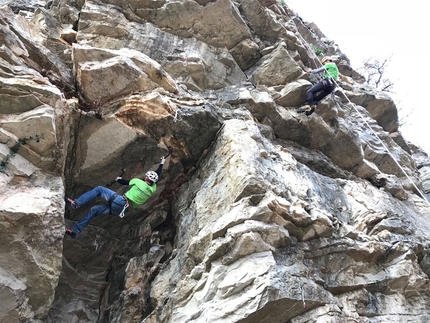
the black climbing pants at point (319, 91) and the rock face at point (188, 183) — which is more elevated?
the black climbing pants at point (319, 91)

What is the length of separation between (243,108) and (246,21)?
481 centimetres

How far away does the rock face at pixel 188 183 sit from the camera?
19.8 feet

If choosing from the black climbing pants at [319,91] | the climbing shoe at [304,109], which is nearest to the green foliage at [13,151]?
the climbing shoe at [304,109]

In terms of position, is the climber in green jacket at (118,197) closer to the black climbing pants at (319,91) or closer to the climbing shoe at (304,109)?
the climbing shoe at (304,109)

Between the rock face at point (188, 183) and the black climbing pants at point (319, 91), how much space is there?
0.39 meters

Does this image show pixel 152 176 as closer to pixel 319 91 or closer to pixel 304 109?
pixel 304 109

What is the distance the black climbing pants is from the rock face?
0.39 metres

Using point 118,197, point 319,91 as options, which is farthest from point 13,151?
point 319,91

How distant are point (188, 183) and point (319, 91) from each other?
4866 mm

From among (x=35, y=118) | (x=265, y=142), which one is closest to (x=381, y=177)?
(x=265, y=142)

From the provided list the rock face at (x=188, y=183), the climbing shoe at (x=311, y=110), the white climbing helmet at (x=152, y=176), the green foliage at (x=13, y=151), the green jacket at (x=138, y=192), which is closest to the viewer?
the rock face at (x=188, y=183)

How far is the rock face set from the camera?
6.03 meters

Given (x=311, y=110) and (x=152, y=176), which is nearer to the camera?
(x=152, y=176)

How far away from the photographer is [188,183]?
8.80m
